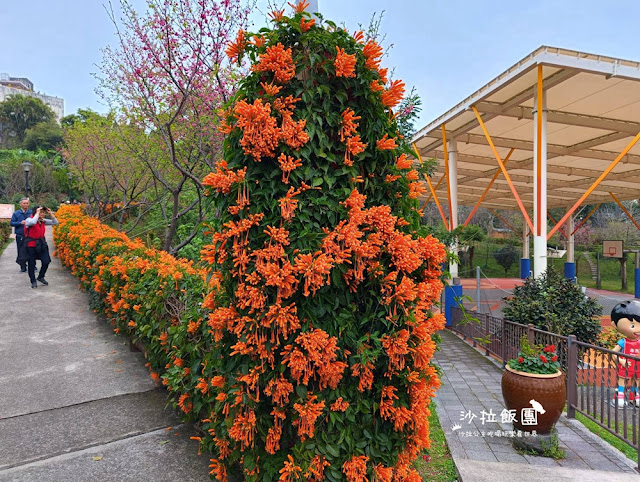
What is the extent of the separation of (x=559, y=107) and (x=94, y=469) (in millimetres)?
11081

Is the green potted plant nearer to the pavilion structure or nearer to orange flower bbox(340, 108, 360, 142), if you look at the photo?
the pavilion structure

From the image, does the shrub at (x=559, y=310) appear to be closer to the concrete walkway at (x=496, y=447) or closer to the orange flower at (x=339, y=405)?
the concrete walkway at (x=496, y=447)

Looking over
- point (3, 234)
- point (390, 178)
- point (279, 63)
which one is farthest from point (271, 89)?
point (3, 234)

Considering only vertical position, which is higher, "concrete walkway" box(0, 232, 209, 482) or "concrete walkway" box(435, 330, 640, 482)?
"concrete walkway" box(0, 232, 209, 482)

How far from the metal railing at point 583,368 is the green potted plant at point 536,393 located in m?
0.50

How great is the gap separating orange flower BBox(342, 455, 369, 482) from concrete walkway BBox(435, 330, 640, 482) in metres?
1.30

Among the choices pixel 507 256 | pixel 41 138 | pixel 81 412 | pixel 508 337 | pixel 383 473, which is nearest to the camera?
pixel 383 473

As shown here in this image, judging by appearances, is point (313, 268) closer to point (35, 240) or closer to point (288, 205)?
point (288, 205)

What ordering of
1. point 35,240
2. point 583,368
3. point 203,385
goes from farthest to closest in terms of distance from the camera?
point 35,240
point 583,368
point 203,385

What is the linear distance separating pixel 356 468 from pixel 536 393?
2.67 meters

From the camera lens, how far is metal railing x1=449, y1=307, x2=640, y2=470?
14.5 ft

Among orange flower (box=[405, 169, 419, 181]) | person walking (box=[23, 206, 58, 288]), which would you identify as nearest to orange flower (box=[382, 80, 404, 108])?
orange flower (box=[405, 169, 419, 181])

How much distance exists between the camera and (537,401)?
154 inches

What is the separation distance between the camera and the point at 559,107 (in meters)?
9.80
